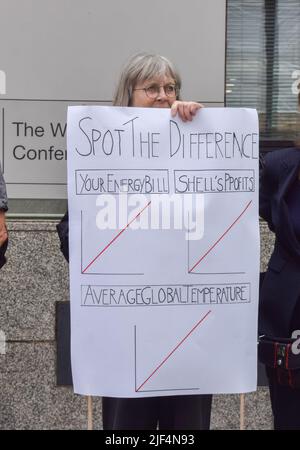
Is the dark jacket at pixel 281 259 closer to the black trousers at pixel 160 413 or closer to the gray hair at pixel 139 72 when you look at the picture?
the black trousers at pixel 160 413

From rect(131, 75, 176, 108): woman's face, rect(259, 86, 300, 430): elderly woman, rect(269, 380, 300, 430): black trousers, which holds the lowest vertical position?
rect(269, 380, 300, 430): black trousers

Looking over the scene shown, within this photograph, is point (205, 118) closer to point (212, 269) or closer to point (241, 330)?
point (212, 269)

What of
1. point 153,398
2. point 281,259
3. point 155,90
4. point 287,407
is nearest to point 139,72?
point 155,90

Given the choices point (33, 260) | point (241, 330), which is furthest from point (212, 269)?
point (33, 260)

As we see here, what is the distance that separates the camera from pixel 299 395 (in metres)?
3.03

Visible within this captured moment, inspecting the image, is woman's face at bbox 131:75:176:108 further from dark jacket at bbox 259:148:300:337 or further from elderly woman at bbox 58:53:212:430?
dark jacket at bbox 259:148:300:337

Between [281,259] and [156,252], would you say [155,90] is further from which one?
[281,259]

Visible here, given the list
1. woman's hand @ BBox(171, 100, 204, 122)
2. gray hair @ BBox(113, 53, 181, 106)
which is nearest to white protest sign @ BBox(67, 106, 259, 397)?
woman's hand @ BBox(171, 100, 204, 122)

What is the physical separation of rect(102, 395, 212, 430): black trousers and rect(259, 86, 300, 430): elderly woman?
1.02ft

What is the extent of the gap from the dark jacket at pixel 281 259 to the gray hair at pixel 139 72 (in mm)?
521

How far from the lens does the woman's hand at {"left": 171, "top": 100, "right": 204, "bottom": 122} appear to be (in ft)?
9.49

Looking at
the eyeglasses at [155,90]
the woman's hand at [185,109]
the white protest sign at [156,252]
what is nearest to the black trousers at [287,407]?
the white protest sign at [156,252]

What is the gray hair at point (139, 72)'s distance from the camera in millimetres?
3014
